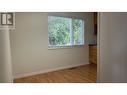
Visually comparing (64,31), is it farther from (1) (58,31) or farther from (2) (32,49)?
(2) (32,49)

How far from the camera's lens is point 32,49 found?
3453 mm

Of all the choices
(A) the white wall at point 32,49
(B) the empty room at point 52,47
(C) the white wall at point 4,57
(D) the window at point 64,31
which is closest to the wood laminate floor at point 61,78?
(B) the empty room at point 52,47

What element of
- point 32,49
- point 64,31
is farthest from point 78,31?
point 32,49

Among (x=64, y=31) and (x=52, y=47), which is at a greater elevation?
(x=64, y=31)

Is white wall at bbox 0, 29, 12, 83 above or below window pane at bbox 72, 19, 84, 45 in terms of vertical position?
below

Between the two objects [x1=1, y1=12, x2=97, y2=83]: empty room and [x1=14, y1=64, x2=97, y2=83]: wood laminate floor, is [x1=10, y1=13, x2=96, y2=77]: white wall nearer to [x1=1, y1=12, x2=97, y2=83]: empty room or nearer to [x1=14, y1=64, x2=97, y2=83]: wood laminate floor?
[x1=1, y1=12, x2=97, y2=83]: empty room

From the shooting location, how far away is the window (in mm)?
3854

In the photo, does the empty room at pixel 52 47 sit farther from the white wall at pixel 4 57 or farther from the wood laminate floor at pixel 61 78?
the white wall at pixel 4 57

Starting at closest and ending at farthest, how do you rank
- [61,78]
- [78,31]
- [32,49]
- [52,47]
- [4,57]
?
[4,57]
[61,78]
[32,49]
[52,47]
[78,31]

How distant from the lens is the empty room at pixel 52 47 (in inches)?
126

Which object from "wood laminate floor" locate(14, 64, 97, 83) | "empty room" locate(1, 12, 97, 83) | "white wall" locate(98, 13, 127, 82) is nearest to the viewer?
"white wall" locate(98, 13, 127, 82)

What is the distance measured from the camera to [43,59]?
367 centimetres

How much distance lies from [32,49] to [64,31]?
49.9 inches

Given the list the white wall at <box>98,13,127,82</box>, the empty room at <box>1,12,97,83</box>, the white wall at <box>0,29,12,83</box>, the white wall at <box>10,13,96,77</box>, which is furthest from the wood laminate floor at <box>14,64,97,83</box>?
the white wall at <box>0,29,12,83</box>
